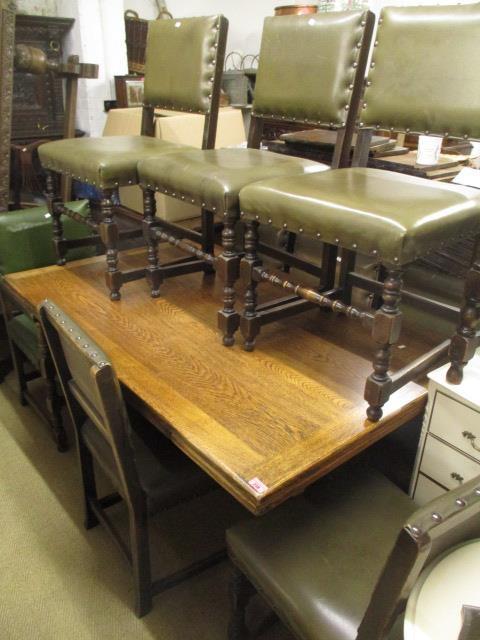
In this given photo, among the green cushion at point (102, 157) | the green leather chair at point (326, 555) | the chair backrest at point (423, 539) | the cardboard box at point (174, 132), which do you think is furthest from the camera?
the cardboard box at point (174, 132)

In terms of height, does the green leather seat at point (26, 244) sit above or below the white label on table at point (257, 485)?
above

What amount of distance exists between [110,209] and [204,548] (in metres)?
1.06

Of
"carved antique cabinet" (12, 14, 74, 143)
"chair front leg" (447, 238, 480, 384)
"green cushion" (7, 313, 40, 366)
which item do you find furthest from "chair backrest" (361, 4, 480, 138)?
"carved antique cabinet" (12, 14, 74, 143)

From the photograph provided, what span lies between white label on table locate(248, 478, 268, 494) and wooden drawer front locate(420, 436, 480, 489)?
1.56 ft

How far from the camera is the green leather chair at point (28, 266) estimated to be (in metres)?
1.78

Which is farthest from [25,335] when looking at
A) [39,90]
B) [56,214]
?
[39,90]

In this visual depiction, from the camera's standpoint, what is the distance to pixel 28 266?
80.0 inches

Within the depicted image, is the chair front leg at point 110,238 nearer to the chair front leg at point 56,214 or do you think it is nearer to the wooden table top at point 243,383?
the wooden table top at point 243,383

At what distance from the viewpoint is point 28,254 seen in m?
2.02

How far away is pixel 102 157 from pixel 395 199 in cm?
96

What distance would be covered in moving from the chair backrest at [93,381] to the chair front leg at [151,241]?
0.60 meters

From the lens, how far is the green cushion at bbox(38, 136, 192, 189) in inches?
63.2

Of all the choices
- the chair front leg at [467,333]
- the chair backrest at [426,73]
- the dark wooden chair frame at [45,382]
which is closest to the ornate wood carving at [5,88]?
the dark wooden chair frame at [45,382]

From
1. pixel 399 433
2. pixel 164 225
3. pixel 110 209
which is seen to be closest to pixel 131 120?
pixel 164 225
